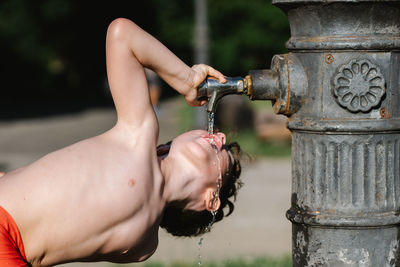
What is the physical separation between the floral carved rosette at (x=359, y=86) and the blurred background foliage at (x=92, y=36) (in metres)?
17.4

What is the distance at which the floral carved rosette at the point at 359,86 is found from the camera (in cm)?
218

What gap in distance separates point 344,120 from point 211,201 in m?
0.67

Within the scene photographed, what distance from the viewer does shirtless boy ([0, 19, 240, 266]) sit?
2.32 m

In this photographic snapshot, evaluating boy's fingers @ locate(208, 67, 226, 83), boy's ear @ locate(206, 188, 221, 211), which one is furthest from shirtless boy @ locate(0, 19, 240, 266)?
boy's ear @ locate(206, 188, 221, 211)

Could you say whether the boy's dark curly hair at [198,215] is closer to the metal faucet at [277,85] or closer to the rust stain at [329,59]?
the metal faucet at [277,85]

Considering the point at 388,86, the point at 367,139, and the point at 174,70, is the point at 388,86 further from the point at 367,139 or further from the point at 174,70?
the point at 174,70

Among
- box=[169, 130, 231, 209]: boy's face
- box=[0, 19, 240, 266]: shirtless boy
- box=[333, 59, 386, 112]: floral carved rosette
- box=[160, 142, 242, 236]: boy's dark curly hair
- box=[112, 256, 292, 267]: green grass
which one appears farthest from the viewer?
box=[112, 256, 292, 267]: green grass

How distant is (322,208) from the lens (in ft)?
7.43

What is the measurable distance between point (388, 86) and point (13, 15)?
19.9m

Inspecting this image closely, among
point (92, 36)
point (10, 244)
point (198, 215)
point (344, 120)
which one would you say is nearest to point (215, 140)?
point (198, 215)

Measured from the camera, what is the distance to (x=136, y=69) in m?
2.40

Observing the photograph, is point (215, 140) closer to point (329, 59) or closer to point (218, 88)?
point (218, 88)

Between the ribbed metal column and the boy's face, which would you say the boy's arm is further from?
the ribbed metal column

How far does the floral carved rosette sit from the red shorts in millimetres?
1094
